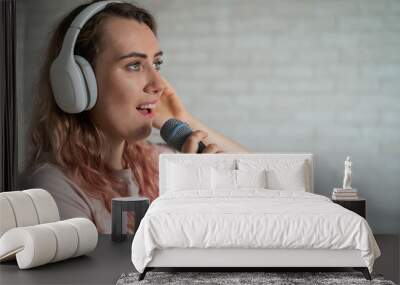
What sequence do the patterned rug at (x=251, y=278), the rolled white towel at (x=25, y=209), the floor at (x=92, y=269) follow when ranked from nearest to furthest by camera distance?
the patterned rug at (x=251, y=278) → the floor at (x=92, y=269) → the rolled white towel at (x=25, y=209)

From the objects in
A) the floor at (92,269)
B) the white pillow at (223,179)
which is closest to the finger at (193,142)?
the white pillow at (223,179)

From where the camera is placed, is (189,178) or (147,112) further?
(147,112)

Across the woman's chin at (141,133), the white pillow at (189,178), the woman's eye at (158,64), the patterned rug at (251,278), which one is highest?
the woman's eye at (158,64)

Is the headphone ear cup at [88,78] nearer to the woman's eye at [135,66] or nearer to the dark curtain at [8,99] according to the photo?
the woman's eye at [135,66]

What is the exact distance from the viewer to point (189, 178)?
6625 millimetres

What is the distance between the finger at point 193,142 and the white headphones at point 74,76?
1108mm

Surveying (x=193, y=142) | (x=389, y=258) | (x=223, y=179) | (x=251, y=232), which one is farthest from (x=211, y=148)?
(x=251, y=232)

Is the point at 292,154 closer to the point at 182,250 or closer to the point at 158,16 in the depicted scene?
the point at 158,16

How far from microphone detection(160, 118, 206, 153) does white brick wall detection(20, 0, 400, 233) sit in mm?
206

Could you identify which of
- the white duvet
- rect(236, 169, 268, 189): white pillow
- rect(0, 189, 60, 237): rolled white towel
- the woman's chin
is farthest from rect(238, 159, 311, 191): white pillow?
rect(0, 189, 60, 237): rolled white towel

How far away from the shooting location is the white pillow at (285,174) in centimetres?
657

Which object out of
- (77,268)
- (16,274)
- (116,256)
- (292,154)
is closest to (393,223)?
(292,154)

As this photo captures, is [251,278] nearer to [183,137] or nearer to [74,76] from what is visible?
[183,137]

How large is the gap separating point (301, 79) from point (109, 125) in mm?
2153
